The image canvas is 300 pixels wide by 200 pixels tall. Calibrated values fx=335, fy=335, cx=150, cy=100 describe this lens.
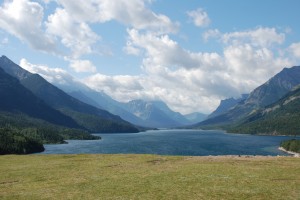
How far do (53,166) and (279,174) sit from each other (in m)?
40.1

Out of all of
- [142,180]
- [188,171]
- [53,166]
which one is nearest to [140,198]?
[142,180]

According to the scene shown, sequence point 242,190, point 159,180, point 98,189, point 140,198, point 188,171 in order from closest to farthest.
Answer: point 140,198, point 242,190, point 98,189, point 159,180, point 188,171

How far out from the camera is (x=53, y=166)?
63562 millimetres

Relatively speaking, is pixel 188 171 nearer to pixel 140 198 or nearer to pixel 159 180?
pixel 159 180

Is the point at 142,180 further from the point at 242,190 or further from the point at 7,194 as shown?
the point at 7,194

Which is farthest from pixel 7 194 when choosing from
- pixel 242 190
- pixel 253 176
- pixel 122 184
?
pixel 253 176

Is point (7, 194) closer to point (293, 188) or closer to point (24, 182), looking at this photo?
point (24, 182)

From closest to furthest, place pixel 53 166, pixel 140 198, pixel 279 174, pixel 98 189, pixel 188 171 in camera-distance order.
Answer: pixel 140 198
pixel 98 189
pixel 279 174
pixel 188 171
pixel 53 166

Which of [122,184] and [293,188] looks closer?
[293,188]

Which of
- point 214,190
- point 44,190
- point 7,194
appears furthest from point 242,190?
point 7,194

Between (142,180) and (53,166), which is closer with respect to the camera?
(142,180)

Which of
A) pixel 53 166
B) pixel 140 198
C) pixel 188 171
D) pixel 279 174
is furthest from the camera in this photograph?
pixel 53 166

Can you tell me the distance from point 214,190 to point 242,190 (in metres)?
3.11

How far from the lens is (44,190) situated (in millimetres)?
40094
